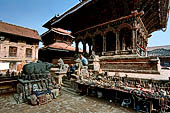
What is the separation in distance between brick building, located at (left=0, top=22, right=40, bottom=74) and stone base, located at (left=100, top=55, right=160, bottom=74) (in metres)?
15.9

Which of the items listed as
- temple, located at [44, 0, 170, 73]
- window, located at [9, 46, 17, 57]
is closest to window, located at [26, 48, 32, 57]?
window, located at [9, 46, 17, 57]

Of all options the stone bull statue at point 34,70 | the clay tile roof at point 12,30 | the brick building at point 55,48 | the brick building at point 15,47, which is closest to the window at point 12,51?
the brick building at point 15,47

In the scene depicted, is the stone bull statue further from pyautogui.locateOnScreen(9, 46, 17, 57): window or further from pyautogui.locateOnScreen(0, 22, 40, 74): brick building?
pyautogui.locateOnScreen(9, 46, 17, 57): window

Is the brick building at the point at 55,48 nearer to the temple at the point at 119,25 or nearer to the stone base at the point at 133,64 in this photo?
the temple at the point at 119,25

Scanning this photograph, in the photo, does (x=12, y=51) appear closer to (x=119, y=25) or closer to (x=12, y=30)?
(x=12, y=30)

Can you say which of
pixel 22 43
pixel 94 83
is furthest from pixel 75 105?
pixel 22 43

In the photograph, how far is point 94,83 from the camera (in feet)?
18.6

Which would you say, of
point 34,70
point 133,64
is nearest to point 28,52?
point 34,70

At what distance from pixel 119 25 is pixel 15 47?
18.9 metres

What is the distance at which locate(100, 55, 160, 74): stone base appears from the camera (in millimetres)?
7242

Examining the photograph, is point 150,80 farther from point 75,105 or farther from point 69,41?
point 69,41

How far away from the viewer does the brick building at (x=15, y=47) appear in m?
16.0

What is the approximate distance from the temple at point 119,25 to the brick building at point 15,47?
772cm

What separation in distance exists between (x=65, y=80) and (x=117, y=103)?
190 inches
